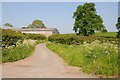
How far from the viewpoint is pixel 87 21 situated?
208ft

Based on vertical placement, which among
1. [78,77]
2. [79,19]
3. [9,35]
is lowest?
[78,77]

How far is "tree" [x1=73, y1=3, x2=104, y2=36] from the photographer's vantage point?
63.5 metres

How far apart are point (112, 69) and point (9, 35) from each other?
18.3m

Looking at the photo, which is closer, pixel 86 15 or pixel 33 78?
pixel 33 78

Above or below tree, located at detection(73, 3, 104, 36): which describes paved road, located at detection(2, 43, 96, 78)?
below

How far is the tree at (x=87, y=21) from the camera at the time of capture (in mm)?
63500

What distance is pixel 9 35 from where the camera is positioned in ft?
93.2

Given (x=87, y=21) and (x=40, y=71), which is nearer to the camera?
(x=40, y=71)

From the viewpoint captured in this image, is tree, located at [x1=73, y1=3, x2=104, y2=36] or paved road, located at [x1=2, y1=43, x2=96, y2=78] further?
tree, located at [x1=73, y1=3, x2=104, y2=36]

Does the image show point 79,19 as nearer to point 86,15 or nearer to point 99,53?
point 86,15

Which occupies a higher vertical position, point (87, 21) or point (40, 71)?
point (87, 21)

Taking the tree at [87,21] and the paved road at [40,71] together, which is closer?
the paved road at [40,71]

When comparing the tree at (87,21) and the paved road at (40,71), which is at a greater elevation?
the tree at (87,21)

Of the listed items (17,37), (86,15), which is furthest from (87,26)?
(17,37)
